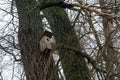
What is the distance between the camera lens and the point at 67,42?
6.37m

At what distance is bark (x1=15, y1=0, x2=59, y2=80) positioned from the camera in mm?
4359

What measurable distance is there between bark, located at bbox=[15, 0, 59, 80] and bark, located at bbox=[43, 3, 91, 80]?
3.60 feet

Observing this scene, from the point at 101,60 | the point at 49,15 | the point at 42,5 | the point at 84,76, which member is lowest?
the point at 84,76

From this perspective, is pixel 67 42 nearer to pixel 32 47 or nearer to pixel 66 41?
pixel 66 41

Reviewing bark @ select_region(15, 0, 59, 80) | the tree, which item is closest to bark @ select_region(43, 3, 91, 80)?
the tree

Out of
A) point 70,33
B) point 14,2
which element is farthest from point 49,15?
point 14,2

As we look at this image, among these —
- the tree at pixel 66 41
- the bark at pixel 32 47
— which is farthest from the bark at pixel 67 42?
the bark at pixel 32 47

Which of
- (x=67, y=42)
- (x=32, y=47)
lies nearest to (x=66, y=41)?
(x=67, y=42)

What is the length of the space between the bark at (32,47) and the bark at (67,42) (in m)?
1.10

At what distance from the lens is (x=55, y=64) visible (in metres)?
4.58

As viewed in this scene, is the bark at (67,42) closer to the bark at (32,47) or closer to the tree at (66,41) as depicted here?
the tree at (66,41)

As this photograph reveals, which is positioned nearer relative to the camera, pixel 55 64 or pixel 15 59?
pixel 55 64

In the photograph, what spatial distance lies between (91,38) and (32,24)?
2424 millimetres

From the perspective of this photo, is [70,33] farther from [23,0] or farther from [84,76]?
[23,0]
